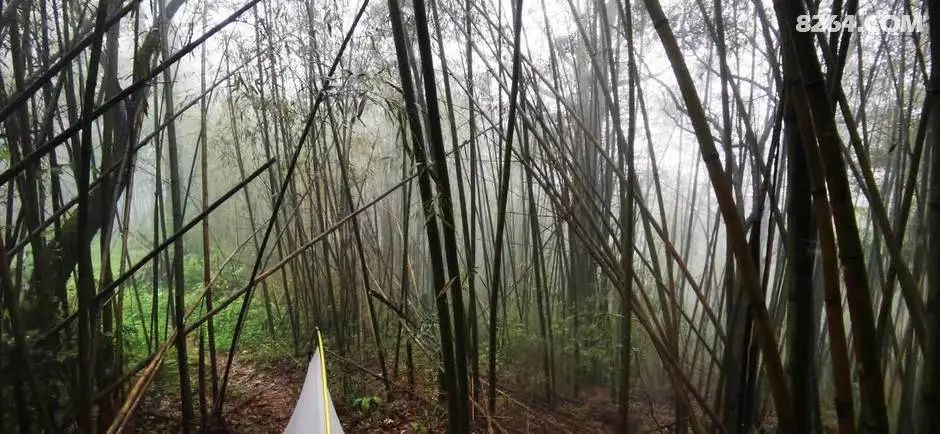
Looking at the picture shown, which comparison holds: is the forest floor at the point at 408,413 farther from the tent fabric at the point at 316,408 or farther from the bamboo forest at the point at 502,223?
the tent fabric at the point at 316,408

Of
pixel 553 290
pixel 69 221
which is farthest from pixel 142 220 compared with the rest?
pixel 553 290

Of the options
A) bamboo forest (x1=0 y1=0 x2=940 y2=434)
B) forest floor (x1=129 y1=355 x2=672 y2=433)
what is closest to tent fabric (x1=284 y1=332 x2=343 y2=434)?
bamboo forest (x1=0 y1=0 x2=940 y2=434)

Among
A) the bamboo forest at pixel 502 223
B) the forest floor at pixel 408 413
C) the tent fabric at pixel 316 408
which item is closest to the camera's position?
the bamboo forest at pixel 502 223

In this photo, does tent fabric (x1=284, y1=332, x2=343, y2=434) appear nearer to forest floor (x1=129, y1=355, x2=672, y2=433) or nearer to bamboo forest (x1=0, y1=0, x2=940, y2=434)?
bamboo forest (x1=0, y1=0, x2=940, y2=434)

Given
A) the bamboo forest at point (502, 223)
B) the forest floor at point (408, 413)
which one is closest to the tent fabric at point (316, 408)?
the bamboo forest at point (502, 223)

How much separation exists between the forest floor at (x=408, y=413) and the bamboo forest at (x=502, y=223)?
0.01 m

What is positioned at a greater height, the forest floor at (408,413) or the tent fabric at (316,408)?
the tent fabric at (316,408)

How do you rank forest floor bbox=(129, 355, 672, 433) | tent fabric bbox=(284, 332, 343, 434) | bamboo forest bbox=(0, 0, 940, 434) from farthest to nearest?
forest floor bbox=(129, 355, 672, 433)
tent fabric bbox=(284, 332, 343, 434)
bamboo forest bbox=(0, 0, 940, 434)

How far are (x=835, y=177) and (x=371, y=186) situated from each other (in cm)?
301

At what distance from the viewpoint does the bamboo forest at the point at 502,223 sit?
2.19 ft

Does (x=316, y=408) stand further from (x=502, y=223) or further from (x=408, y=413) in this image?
(x=408, y=413)

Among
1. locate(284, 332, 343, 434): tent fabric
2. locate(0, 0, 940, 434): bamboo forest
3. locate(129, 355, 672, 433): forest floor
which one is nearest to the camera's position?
locate(0, 0, 940, 434): bamboo forest

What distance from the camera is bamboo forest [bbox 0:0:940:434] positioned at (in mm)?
669

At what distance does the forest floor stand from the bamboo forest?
1 centimetres
